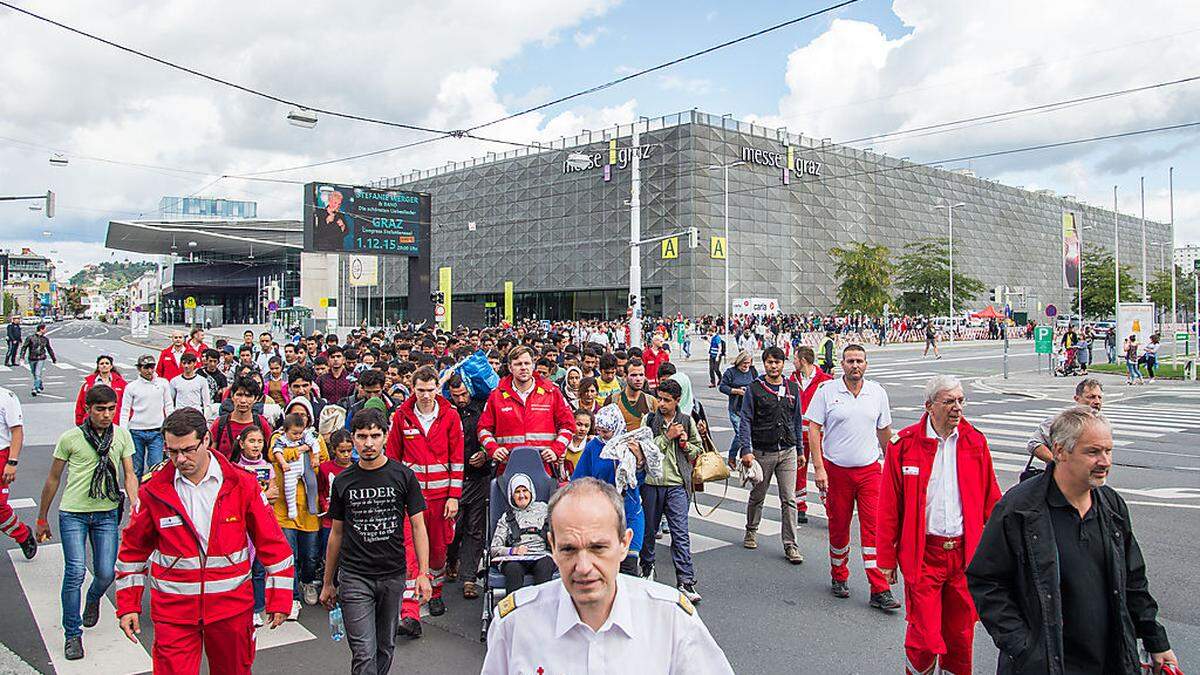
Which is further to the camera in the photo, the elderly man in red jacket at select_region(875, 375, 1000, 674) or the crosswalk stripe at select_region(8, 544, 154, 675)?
the crosswalk stripe at select_region(8, 544, 154, 675)

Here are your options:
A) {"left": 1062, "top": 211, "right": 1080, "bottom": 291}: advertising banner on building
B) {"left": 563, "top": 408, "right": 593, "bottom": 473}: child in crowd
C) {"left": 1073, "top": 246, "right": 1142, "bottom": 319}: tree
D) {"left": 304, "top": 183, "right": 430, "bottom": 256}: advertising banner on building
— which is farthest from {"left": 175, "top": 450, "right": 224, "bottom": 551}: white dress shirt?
{"left": 1073, "top": 246, "right": 1142, "bottom": 319}: tree

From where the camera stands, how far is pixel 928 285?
60969mm

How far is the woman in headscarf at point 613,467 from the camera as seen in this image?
5.74 m

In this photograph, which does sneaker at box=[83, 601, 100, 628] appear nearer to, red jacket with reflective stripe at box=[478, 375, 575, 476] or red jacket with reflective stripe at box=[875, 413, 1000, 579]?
red jacket with reflective stripe at box=[478, 375, 575, 476]

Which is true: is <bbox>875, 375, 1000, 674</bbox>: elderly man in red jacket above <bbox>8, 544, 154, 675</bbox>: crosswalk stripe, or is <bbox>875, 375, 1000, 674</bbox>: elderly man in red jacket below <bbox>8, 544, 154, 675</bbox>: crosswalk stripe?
above

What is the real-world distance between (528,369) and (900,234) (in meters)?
66.8

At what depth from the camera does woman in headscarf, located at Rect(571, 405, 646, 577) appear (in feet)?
18.8

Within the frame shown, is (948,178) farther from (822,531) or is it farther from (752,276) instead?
(822,531)

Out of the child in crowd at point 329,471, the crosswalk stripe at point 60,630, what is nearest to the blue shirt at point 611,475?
the child in crowd at point 329,471

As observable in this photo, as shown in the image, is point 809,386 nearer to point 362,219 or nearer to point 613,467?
point 613,467

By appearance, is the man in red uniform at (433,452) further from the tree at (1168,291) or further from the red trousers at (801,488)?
the tree at (1168,291)

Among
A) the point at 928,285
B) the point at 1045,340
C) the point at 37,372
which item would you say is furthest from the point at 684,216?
the point at 37,372

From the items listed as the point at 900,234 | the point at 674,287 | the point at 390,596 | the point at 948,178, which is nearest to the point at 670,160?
the point at 674,287

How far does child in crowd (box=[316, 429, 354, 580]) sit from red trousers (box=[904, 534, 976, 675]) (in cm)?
366
